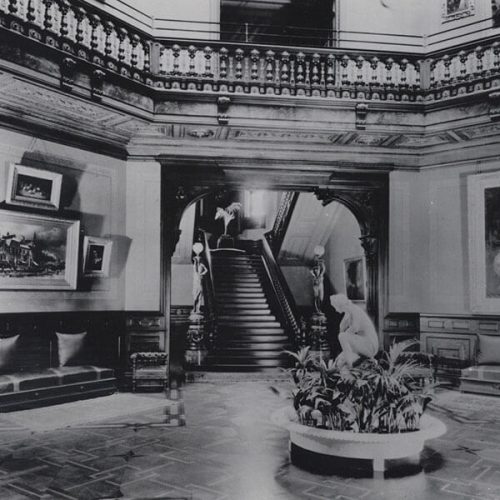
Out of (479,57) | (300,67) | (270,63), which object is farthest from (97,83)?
(479,57)

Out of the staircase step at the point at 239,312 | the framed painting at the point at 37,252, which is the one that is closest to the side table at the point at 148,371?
the framed painting at the point at 37,252

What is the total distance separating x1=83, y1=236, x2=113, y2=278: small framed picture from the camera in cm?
788

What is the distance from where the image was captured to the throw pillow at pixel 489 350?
8141 mm

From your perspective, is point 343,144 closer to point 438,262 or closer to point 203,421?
point 438,262

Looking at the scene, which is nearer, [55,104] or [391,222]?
[55,104]

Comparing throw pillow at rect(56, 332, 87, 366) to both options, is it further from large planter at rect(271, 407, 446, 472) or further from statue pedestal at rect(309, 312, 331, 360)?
statue pedestal at rect(309, 312, 331, 360)

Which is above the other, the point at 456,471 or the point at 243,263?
the point at 243,263

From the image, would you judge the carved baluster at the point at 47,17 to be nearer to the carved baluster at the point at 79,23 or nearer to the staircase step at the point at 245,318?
the carved baluster at the point at 79,23

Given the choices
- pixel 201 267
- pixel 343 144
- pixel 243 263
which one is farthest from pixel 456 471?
pixel 243 263

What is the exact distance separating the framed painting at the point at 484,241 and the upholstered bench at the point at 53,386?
5.33m

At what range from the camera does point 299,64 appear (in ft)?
27.1

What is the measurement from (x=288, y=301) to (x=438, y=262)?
3738 mm

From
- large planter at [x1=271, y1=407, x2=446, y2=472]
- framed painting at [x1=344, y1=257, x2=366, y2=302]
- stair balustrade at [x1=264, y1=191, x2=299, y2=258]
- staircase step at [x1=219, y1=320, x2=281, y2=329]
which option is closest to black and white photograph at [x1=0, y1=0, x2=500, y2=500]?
large planter at [x1=271, y1=407, x2=446, y2=472]

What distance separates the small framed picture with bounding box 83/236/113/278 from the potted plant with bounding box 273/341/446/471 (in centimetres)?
419
